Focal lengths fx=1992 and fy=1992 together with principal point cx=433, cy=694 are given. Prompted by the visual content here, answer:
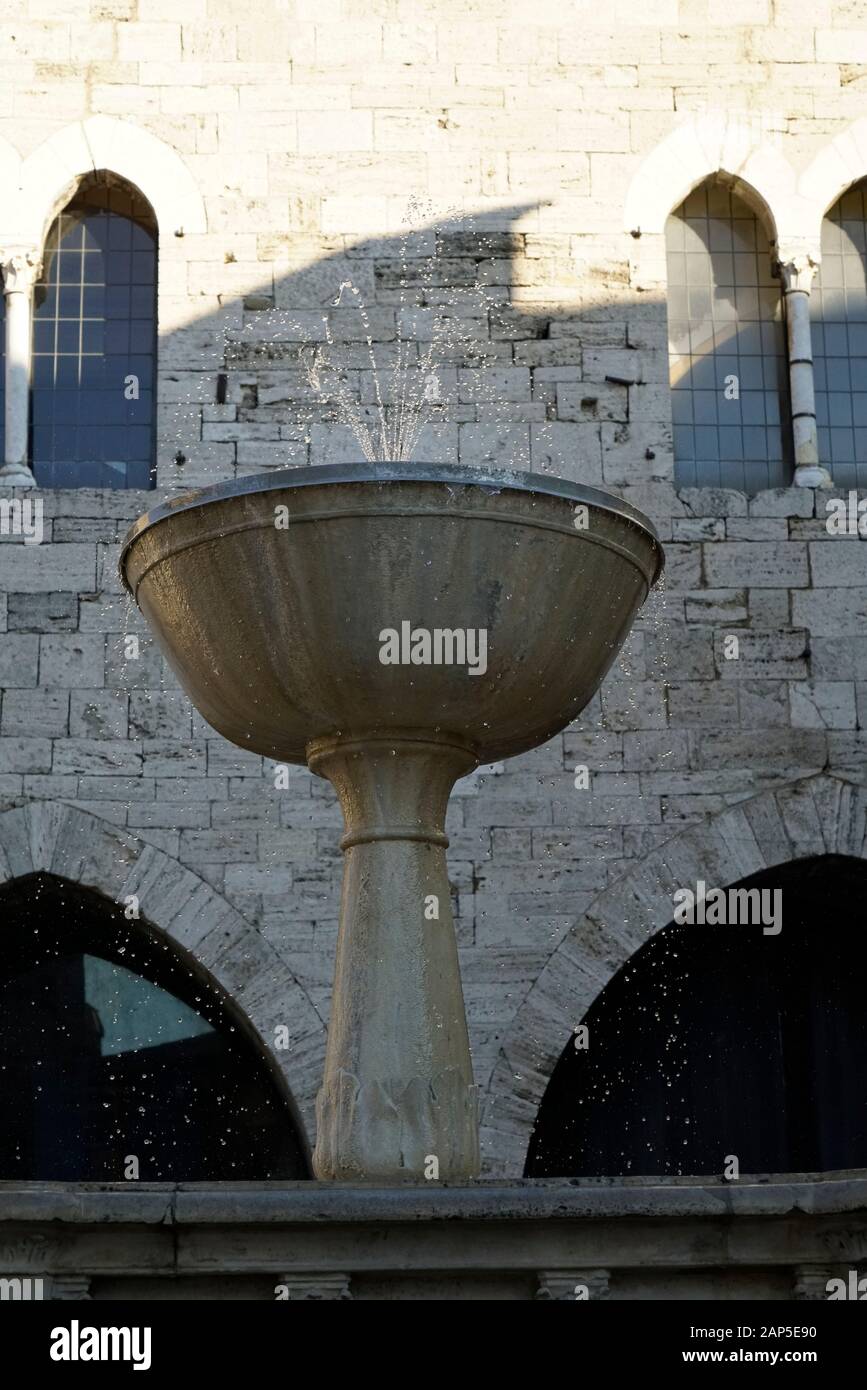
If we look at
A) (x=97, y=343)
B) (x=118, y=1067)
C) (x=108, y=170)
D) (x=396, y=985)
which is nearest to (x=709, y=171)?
(x=108, y=170)

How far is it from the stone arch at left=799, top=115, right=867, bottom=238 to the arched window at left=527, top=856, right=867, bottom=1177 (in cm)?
275

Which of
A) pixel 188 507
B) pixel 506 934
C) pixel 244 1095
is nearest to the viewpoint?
pixel 188 507

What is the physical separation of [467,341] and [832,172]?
5.53 feet

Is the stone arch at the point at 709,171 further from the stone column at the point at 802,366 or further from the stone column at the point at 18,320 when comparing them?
the stone column at the point at 18,320

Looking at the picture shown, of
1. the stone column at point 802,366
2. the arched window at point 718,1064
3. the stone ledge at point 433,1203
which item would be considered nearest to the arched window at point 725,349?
the stone column at point 802,366

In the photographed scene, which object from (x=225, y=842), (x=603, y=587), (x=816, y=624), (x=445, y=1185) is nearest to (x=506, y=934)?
(x=225, y=842)

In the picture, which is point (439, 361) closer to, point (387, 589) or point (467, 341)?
point (467, 341)

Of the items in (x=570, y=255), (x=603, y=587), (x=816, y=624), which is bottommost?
(x=603, y=587)

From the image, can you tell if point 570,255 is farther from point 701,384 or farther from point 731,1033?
point 731,1033

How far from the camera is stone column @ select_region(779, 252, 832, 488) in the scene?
801cm

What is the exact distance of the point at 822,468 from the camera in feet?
26.5

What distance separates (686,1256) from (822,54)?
6.11 meters

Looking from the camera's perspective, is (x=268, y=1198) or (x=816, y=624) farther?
(x=816, y=624)

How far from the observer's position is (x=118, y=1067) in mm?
8008
